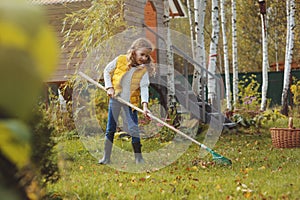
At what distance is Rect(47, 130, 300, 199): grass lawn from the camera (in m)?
3.96

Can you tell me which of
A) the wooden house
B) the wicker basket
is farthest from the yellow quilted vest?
the wooden house

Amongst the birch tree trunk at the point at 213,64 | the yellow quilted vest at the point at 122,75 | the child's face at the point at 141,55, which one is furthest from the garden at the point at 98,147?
the child's face at the point at 141,55

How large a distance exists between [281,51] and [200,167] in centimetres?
2127

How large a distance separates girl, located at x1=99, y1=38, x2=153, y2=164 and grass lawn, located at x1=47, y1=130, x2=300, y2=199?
45 cm

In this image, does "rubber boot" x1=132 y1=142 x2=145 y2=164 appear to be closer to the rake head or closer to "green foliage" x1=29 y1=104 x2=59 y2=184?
the rake head

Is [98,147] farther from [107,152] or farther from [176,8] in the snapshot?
[176,8]

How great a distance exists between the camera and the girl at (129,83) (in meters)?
5.96

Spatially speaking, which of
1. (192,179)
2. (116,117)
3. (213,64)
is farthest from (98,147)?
(213,64)

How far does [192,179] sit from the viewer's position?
469 centimetres

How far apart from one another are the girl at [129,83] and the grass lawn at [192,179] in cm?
45

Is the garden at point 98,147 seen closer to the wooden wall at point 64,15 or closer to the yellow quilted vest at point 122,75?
the yellow quilted vest at point 122,75

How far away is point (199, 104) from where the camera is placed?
953 centimetres

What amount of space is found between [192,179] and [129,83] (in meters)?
1.79

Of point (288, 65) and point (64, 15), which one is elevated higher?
point (64, 15)
